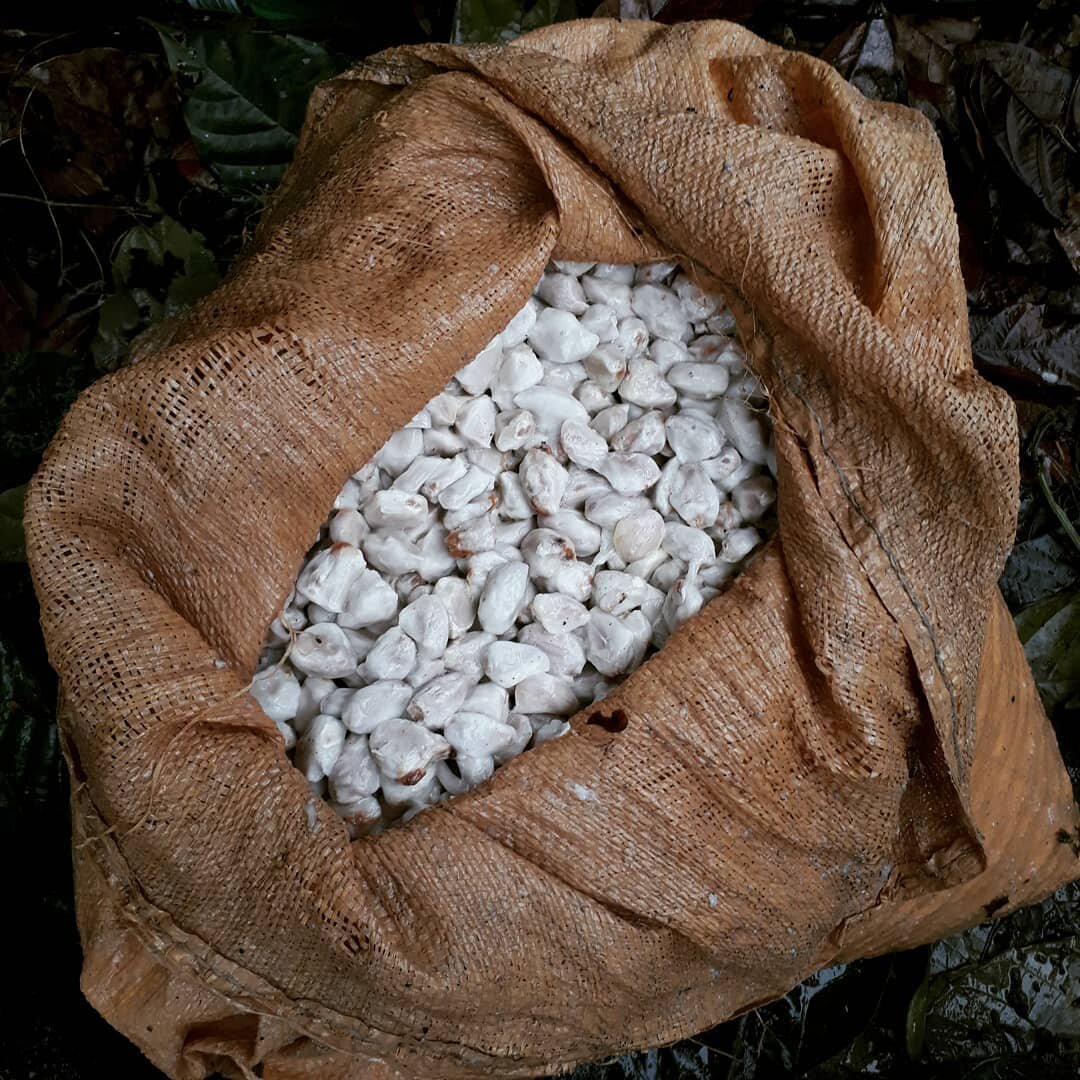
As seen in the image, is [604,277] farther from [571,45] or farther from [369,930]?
[369,930]

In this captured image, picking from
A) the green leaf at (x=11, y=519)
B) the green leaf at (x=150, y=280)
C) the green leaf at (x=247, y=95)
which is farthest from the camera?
the green leaf at (x=150, y=280)

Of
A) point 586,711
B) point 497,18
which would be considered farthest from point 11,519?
point 497,18

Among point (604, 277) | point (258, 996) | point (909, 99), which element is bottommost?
point (258, 996)

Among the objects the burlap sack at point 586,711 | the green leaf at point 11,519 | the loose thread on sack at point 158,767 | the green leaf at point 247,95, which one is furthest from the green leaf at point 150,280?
the loose thread on sack at point 158,767

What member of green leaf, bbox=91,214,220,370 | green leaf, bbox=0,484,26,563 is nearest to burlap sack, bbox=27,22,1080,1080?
green leaf, bbox=0,484,26,563

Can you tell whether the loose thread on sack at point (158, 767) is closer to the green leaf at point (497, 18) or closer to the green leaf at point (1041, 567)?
the green leaf at point (497, 18)

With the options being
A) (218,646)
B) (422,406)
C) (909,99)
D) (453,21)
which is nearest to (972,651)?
(422,406)
